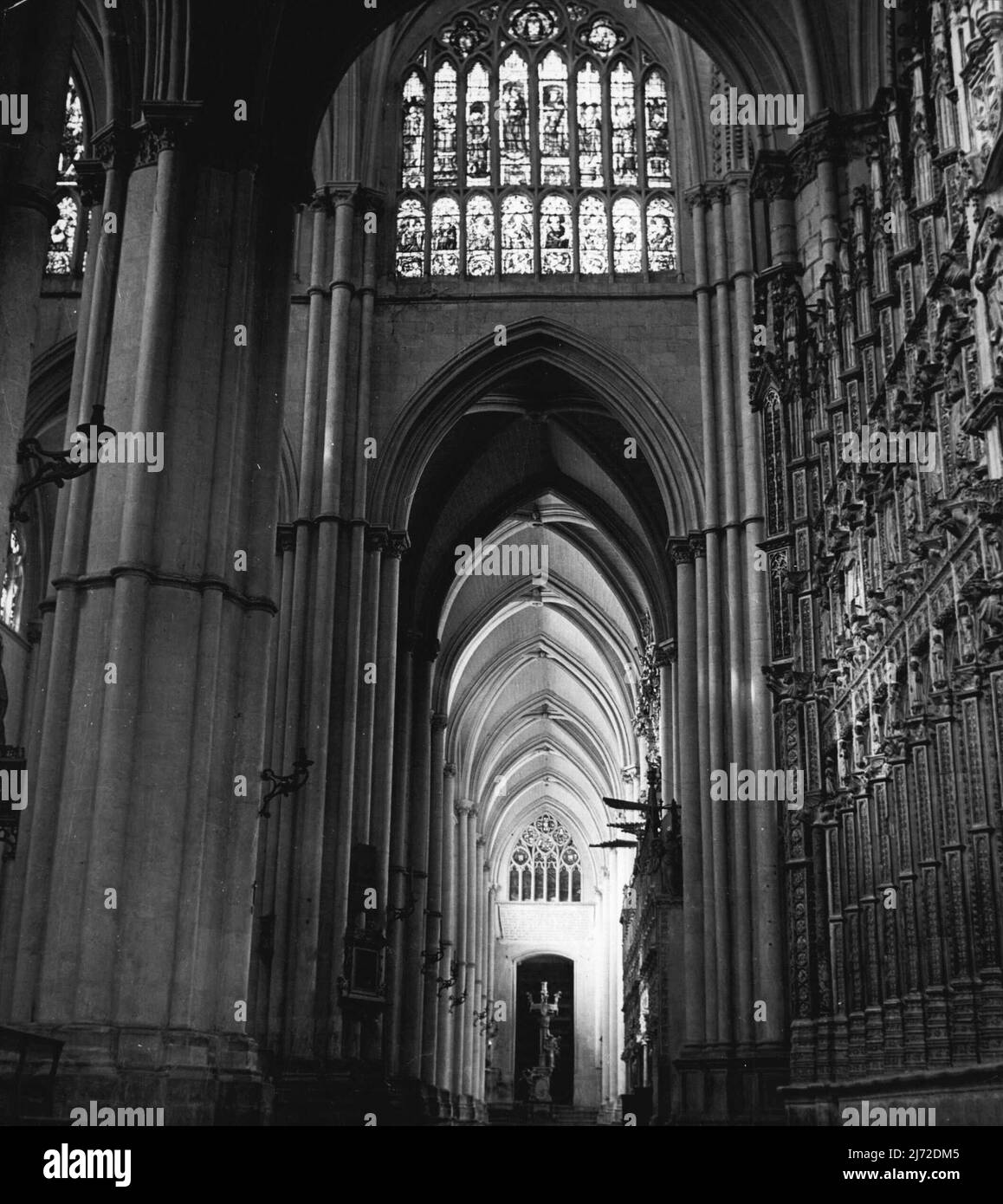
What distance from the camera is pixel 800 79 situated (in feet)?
51.9

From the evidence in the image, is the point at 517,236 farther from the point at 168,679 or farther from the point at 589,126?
the point at 168,679

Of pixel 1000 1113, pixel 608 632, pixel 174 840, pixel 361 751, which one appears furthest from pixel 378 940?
pixel 608 632

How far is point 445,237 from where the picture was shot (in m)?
25.8

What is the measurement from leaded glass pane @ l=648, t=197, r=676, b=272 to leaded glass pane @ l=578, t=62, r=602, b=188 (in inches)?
47.5

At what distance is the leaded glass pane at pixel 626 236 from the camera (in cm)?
2567

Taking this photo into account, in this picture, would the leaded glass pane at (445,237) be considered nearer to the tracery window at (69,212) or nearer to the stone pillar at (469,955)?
the tracery window at (69,212)

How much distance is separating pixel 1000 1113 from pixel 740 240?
60.1 feet

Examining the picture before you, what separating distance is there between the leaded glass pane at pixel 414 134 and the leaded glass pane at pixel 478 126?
2.76ft

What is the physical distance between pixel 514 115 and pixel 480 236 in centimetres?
256

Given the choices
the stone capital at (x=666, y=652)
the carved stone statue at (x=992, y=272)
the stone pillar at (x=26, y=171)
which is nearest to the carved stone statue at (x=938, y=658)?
the carved stone statue at (x=992, y=272)

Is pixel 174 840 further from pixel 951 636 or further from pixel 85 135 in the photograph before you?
pixel 85 135

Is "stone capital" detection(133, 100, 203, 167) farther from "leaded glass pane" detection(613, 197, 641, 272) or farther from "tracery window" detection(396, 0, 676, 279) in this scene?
"leaded glass pane" detection(613, 197, 641, 272)

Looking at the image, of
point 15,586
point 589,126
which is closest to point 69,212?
point 15,586

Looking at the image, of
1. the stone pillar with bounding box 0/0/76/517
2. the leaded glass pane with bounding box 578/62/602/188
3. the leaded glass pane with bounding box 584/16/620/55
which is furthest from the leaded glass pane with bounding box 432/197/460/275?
the stone pillar with bounding box 0/0/76/517
